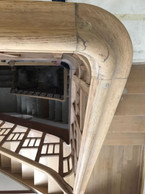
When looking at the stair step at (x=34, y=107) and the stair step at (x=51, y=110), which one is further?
the stair step at (x=34, y=107)

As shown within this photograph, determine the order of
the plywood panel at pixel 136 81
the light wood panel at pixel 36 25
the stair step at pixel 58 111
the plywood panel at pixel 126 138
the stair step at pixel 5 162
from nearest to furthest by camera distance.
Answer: the light wood panel at pixel 36 25, the plywood panel at pixel 136 81, the plywood panel at pixel 126 138, the stair step at pixel 5 162, the stair step at pixel 58 111

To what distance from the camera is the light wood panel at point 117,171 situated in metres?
1.81

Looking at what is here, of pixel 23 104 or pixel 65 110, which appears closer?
pixel 65 110

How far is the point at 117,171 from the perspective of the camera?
193 centimetres

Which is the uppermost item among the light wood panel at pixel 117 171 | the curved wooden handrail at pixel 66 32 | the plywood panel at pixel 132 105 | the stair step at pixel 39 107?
the curved wooden handrail at pixel 66 32

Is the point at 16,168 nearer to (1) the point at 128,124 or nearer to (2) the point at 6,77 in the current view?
(1) the point at 128,124

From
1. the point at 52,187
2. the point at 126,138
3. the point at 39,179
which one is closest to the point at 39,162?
the point at 39,179

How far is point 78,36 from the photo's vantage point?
39 cm

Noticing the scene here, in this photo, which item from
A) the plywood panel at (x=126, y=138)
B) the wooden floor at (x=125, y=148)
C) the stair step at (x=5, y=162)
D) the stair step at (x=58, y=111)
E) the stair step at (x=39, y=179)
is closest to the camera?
the wooden floor at (x=125, y=148)

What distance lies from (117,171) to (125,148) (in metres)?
0.35

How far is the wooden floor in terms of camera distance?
1.18 meters

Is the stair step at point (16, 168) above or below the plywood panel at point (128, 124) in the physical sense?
below

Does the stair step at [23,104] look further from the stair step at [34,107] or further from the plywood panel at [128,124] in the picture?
the plywood panel at [128,124]

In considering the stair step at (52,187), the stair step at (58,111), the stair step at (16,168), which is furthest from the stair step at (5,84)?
the stair step at (52,187)
